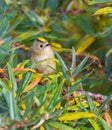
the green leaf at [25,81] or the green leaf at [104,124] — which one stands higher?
the green leaf at [25,81]

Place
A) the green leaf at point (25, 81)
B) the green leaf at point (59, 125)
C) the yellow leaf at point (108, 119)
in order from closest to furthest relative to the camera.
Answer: the green leaf at point (59, 125) < the green leaf at point (25, 81) < the yellow leaf at point (108, 119)

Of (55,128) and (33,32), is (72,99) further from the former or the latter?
(33,32)

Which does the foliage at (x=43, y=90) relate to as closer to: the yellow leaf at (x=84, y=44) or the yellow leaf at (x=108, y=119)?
the yellow leaf at (x=108, y=119)

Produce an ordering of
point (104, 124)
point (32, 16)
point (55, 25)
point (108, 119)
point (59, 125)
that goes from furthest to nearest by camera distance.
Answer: point (55, 25) < point (32, 16) < point (108, 119) < point (104, 124) < point (59, 125)

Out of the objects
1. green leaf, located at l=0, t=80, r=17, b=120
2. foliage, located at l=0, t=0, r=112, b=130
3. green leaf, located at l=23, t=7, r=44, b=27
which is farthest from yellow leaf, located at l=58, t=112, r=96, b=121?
green leaf, located at l=23, t=7, r=44, b=27

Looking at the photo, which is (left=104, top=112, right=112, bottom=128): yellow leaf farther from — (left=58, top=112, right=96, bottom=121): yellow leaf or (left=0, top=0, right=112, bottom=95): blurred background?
(left=0, top=0, right=112, bottom=95): blurred background

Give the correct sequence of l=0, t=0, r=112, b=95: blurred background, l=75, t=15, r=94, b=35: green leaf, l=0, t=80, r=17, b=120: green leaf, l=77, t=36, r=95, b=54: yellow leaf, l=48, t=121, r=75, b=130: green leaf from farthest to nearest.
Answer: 1. l=75, t=15, r=94, b=35: green leaf
2. l=77, t=36, r=95, b=54: yellow leaf
3. l=0, t=0, r=112, b=95: blurred background
4. l=48, t=121, r=75, b=130: green leaf
5. l=0, t=80, r=17, b=120: green leaf

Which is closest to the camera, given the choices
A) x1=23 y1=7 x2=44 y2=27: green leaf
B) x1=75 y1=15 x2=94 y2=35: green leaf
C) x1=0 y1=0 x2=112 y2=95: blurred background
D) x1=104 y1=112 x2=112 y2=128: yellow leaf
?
x1=104 y1=112 x2=112 y2=128: yellow leaf

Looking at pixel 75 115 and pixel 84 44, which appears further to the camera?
pixel 84 44

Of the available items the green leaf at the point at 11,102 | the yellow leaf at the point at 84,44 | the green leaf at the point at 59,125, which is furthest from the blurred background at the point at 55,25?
the green leaf at the point at 11,102

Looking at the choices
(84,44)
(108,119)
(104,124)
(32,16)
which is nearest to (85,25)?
(84,44)

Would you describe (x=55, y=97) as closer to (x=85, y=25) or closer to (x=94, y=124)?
(x=94, y=124)

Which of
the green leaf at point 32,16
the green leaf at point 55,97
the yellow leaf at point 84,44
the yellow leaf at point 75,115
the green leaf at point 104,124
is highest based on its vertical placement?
the green leaf at point 32,16
